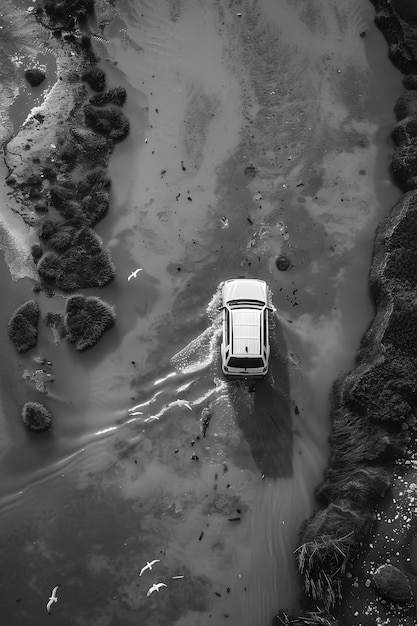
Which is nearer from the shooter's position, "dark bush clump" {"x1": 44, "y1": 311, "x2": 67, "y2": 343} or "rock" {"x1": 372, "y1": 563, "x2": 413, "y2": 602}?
"rock" {"x1": 372, "y1": 563, "x2": 413, "y2": 602}

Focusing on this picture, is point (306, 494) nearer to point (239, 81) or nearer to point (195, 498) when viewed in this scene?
point (195, 498)

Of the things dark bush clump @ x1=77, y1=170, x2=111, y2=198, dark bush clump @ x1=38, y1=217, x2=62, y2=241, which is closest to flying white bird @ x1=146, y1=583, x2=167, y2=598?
dark bush clump @ x1=38, y1=217, x2=62, y2=241

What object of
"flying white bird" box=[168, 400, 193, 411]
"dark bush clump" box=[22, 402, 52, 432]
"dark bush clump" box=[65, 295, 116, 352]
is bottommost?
"dark bush clump" box=[22, 402, 52, 432]

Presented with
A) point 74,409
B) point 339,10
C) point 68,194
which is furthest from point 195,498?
point 339,10

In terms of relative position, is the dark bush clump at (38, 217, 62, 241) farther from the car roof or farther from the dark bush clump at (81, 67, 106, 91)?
the car roof

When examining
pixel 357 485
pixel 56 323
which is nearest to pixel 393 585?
pixel 357 485

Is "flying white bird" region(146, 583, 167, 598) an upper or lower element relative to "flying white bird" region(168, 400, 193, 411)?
lower
